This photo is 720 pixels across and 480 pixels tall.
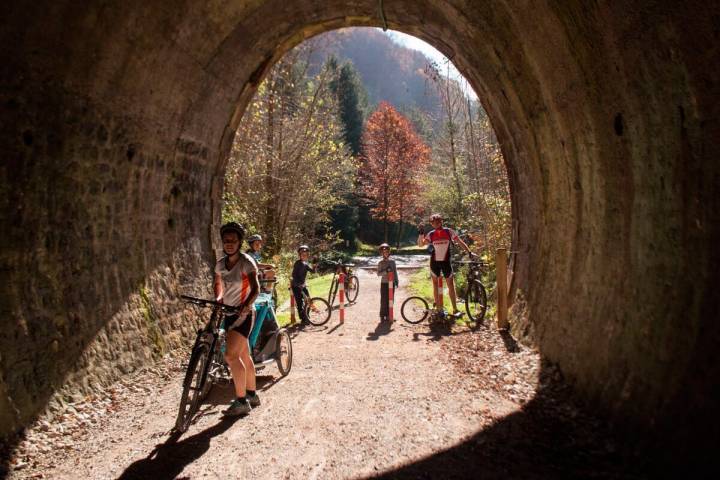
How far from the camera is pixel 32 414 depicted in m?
4.25

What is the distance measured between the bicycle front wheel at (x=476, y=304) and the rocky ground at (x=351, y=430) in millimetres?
2172

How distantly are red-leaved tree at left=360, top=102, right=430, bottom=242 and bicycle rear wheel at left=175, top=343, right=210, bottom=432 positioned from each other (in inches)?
1337

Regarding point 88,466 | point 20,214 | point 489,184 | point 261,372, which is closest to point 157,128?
point 20,214

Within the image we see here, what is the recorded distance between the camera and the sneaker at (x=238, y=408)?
469 centimetres

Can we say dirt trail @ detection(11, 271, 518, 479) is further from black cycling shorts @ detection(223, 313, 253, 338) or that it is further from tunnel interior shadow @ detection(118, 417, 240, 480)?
black cycling shorts @ detection(223, 313, 253, 338)

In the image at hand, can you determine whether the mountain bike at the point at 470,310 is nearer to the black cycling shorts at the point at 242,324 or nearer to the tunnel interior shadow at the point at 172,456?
the black cycling shorts at the point at 242,324

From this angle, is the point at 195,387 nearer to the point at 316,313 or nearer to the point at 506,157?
the point at 316,313

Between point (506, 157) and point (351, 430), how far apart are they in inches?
236

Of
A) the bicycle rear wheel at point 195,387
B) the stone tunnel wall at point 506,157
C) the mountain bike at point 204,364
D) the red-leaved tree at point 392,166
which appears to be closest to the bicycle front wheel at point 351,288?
the stone tunnel wall at point 506,157

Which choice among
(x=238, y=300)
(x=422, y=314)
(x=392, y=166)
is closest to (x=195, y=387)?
(x=238, y=300)

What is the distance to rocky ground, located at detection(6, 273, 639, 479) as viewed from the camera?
353 centimetres

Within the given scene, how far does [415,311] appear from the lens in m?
10.0

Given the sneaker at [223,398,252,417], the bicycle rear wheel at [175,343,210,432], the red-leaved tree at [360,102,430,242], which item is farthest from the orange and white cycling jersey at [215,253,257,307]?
the red-leaved tree at [360,102,430,242]

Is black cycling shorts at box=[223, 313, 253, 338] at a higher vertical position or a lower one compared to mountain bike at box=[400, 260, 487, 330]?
higher
